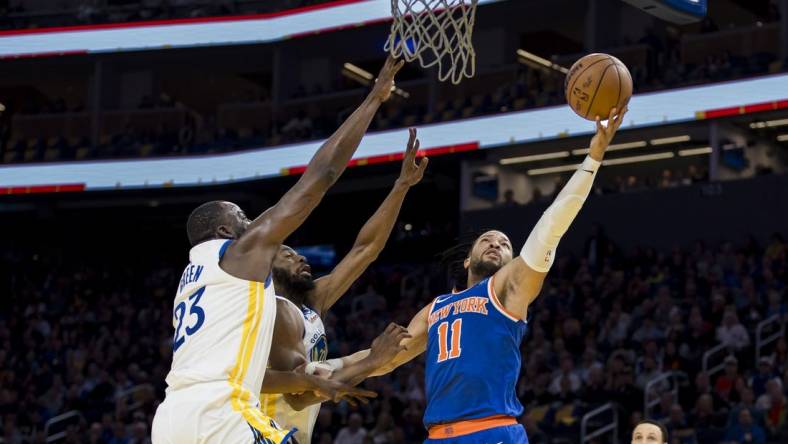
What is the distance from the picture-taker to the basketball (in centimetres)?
590

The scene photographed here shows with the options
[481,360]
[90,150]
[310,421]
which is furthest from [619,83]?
[90,150]

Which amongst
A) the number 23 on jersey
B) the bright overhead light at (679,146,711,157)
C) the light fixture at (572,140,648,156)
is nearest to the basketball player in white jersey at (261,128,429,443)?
the number 23 on jersey

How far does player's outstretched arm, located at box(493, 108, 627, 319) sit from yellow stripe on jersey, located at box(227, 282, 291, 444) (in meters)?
1.22

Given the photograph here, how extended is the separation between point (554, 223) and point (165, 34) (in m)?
18.0

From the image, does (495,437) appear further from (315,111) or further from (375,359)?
(315,111)

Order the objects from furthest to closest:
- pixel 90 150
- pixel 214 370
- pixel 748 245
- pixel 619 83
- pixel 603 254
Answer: pixel 90 150
pixel 603 254
pixel 748 245
pixel 619 83
pixel 214 370

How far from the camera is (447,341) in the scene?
5664mm

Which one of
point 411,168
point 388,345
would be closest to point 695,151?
point 411,168

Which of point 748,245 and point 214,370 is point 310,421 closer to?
point 214,370

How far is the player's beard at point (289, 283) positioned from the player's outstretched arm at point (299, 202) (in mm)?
1116

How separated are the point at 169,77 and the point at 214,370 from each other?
74.3 feet

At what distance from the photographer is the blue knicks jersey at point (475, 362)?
550 centimetres

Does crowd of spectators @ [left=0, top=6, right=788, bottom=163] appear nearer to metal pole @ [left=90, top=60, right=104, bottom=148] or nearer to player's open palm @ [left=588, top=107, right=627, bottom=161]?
metal pole @ [left=90, top=60, right=104, bottom=148]

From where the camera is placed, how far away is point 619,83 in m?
5.91
